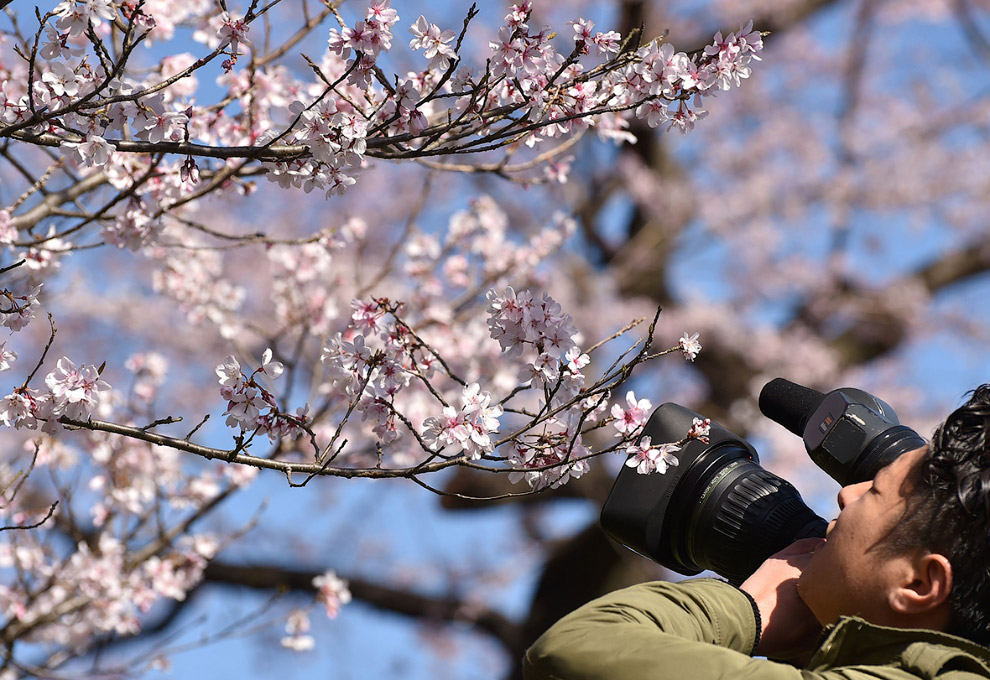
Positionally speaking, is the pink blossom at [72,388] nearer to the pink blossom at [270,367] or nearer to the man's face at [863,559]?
the pink blossom at [270,367]

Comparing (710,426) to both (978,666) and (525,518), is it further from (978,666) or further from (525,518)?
(525,518)

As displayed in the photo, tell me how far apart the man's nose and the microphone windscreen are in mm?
236

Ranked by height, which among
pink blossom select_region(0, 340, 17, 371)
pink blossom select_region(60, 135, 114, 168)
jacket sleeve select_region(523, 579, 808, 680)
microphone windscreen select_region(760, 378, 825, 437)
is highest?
pink blossom select_region(60, 135, 114, 168)

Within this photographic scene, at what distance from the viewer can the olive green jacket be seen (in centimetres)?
117

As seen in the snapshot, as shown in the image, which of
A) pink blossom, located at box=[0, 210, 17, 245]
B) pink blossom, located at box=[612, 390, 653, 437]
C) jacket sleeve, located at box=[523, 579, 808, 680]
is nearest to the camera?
jacket sleeve, located at box=[523, 579, 808, 680]

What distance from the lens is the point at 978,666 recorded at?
1.20m

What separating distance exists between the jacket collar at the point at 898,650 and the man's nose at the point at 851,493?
21 centimetres

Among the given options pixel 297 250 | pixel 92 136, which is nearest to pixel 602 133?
pixel 92 136

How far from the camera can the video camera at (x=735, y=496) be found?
5.07 feet

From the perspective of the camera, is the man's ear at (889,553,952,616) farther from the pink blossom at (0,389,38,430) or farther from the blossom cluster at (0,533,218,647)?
the blossom cluster at (0,533,218,647)

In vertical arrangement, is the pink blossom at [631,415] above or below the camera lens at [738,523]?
above

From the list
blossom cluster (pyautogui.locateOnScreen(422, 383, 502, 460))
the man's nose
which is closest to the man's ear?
the man's nose

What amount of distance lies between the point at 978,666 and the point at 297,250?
10.6 ft

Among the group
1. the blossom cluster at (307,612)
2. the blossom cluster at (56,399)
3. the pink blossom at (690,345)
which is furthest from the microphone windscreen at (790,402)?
the blossom cluster at (307,612)
